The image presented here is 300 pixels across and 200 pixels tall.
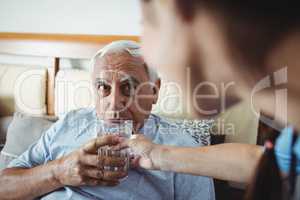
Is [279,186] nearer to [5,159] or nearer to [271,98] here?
[271,98]

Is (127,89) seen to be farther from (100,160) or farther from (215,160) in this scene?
(215,160)

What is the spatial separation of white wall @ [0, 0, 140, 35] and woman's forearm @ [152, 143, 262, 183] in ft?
1.65

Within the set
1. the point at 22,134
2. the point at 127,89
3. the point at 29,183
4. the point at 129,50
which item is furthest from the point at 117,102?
the point at 22,134

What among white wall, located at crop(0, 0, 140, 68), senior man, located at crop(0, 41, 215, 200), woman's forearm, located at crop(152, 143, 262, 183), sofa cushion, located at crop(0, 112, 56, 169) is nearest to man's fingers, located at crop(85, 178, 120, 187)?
senior man, located at crop(0, 41, 215, 200)

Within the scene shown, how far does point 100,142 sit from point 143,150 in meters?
0.11

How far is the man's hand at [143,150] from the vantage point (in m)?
0.80

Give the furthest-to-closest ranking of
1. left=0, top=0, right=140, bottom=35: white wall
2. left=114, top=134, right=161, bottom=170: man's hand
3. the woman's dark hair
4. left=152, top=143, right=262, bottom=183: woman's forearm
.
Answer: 1. left=0, top=0, right=140, bottom=35: white wall
2. left=114, top=134, right=161, bottom=170: man's hand
3. left=152, top=143, right=262, bottom=183: woman's forearm
4. the woman's dark hair

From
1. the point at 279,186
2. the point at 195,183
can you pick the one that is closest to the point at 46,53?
the point at 195,183

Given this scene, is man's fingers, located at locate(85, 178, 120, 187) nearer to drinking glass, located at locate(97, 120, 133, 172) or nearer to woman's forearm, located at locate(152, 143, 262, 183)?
drinking glass, located at locate(97, 120, 133, 172)

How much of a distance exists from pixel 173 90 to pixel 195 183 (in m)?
0.28

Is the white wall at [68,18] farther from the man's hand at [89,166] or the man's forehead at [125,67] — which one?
the man's hand at [89,166]

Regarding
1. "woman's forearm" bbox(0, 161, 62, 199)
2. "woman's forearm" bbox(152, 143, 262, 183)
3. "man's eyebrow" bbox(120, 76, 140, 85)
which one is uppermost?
"man's eyebrow" bbox(120, 76, 140, 85)

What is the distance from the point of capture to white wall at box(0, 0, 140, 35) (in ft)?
3.87

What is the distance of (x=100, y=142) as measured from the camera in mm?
831
